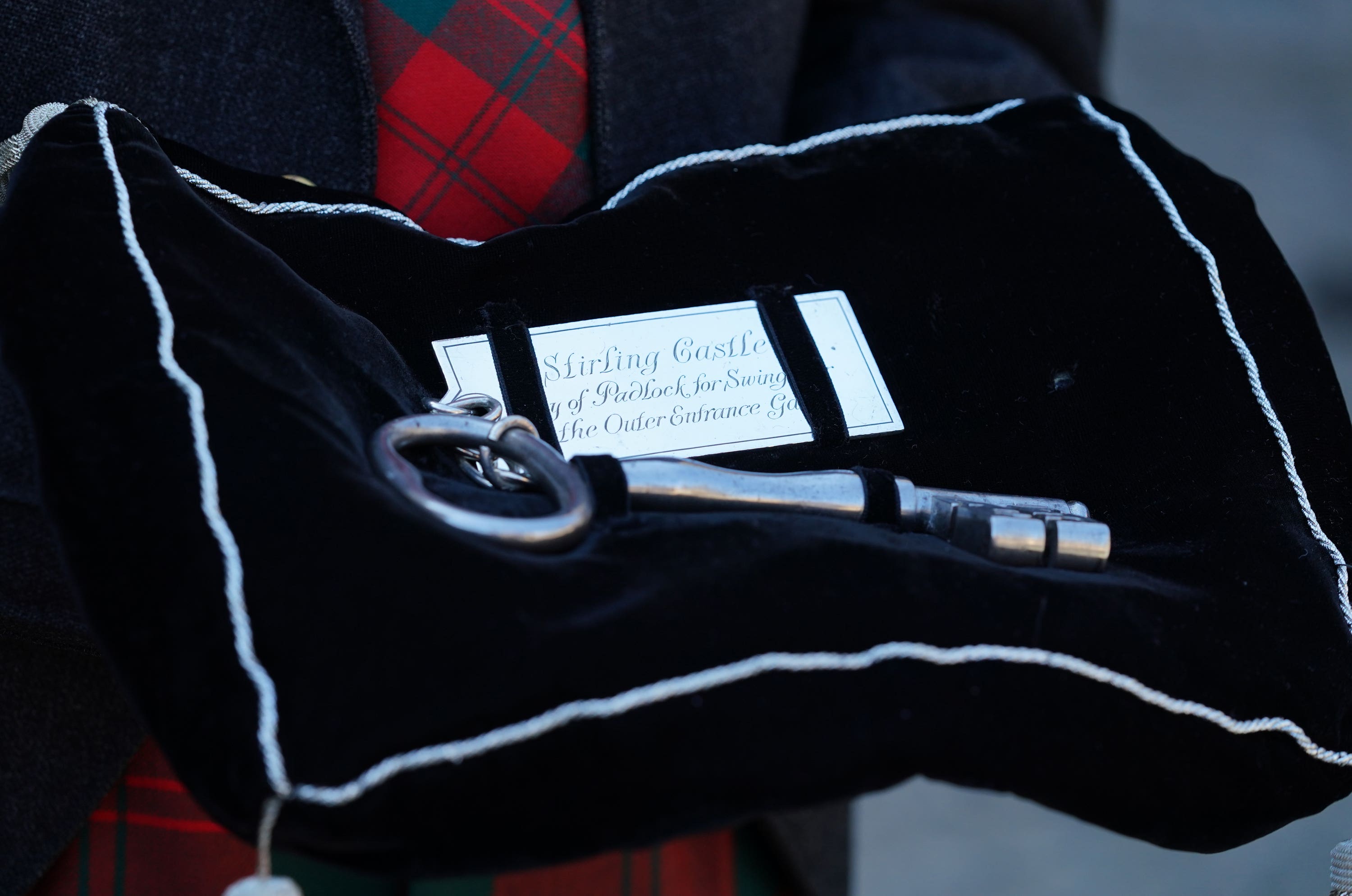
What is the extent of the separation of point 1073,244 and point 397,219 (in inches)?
11.7

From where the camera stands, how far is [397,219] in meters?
0.48

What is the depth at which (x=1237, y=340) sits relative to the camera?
484 millimetres

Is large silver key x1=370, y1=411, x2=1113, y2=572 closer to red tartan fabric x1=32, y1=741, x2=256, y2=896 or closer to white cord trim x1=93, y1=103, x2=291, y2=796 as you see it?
white cord trim x1=93, y1=103, x2=291, y2=796

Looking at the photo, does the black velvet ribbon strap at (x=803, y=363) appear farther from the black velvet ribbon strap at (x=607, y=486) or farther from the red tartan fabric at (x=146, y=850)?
the red tartan fabric at (x=146, y=850)

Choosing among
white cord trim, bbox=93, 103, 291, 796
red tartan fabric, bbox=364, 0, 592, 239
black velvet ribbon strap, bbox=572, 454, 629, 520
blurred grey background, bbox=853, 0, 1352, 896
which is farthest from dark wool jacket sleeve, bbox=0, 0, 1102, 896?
blurred grey background, bbox=853, 0, 1352, 896

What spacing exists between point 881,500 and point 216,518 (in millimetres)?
223

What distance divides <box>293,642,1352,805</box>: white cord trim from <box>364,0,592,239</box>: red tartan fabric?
1.13 ft

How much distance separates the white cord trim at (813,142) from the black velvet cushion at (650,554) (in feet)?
0.09

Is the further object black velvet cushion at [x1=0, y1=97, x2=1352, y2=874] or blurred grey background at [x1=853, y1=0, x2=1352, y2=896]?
blurred grey background at [x1=853, y1=0, x2=1352, y2=896]

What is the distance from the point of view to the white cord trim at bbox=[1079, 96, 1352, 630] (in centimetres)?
44

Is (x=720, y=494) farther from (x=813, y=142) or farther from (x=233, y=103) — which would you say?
(x=233, y=103)

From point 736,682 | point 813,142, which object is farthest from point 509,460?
point 813,142

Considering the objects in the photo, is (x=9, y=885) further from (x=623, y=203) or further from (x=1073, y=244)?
(x=1073, y=244)

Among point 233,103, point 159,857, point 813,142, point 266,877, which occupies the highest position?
point 813,142
